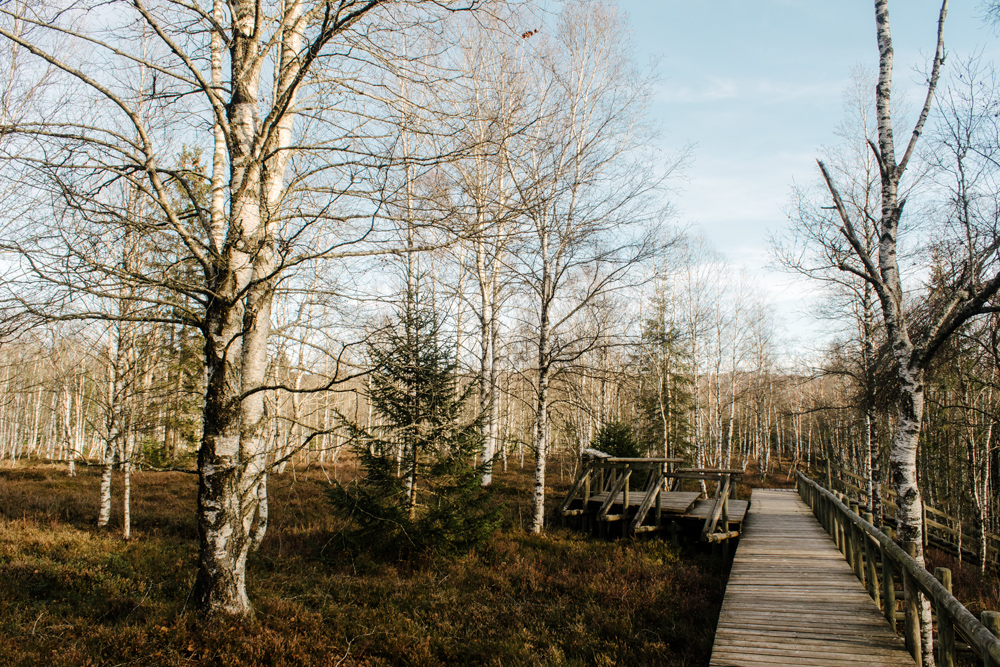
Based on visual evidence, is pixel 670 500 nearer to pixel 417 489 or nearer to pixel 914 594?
pixel 417 489

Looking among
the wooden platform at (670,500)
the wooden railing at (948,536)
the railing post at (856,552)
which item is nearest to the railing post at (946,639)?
the railing post at (856,552)

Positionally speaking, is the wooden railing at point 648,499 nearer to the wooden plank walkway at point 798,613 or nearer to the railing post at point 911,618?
the wooden plank walkway at point 798,613

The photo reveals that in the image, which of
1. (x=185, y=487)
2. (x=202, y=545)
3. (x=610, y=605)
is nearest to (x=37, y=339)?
(x=202, y=545)

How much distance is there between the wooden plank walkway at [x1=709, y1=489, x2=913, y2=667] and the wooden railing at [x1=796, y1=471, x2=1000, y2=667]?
0.18m

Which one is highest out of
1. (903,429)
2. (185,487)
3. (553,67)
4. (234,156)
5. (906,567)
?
(553,67)

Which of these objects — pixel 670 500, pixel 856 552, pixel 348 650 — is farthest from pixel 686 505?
pixel 348 650

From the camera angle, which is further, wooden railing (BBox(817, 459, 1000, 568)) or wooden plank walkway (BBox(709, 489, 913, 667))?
wooden railing (BBox(817, 459, 1000, 568))

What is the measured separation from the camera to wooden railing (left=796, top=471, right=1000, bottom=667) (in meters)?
3.42

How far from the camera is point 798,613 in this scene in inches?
239

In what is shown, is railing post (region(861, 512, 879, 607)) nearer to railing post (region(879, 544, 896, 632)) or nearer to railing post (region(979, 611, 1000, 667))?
railing post (region(879, 544, 896, 632))

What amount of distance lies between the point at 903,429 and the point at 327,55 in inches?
349

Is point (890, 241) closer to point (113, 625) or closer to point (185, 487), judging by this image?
point (113, 625)

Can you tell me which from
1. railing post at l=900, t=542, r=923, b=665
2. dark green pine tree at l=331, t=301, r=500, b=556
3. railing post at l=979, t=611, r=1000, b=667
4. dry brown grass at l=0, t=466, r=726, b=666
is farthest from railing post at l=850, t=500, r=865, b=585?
dark green pine tree at l=331, t=301, r=500, b=556

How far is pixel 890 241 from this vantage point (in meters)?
7.86
